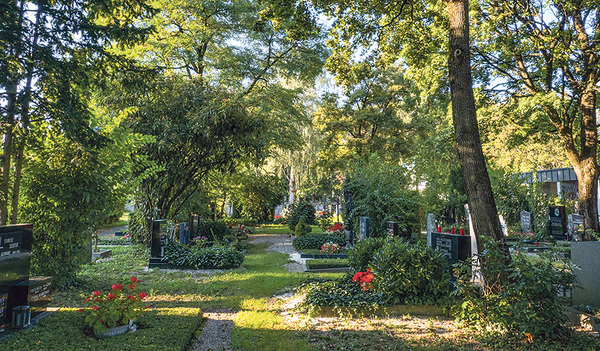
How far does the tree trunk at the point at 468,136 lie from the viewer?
5.67m

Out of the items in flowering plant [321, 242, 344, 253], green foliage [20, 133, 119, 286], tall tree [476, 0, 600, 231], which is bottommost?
flowering plant [321, 242, 344, 253]

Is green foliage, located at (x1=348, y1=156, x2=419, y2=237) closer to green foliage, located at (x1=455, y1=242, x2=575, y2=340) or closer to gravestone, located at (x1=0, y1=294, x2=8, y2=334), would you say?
green foliage, located at (x1=455, y1=242, x2=575, y2=340)

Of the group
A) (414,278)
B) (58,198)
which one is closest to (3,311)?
(58,198)

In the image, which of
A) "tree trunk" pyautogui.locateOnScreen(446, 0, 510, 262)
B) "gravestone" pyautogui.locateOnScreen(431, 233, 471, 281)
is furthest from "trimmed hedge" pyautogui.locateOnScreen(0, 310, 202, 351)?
"gravestone" pyautogui.locateOnScreen(431, 233, 471, 281)

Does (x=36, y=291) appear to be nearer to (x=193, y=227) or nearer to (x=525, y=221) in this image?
(x=193, y=227)

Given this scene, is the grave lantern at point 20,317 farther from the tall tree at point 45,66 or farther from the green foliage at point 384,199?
the green foliage at point 384,199

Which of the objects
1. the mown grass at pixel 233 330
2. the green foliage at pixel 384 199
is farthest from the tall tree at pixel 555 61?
the mown grass at pixel 233 330

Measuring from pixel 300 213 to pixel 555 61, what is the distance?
51.6ft

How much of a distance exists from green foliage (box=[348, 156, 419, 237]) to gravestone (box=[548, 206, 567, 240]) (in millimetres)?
8473

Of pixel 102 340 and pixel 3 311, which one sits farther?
pixel 3 311

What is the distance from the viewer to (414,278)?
20.0ft

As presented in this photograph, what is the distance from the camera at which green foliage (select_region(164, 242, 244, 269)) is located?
10.2 m

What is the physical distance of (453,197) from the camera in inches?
782

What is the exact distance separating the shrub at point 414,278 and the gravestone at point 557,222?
48.4 feet
